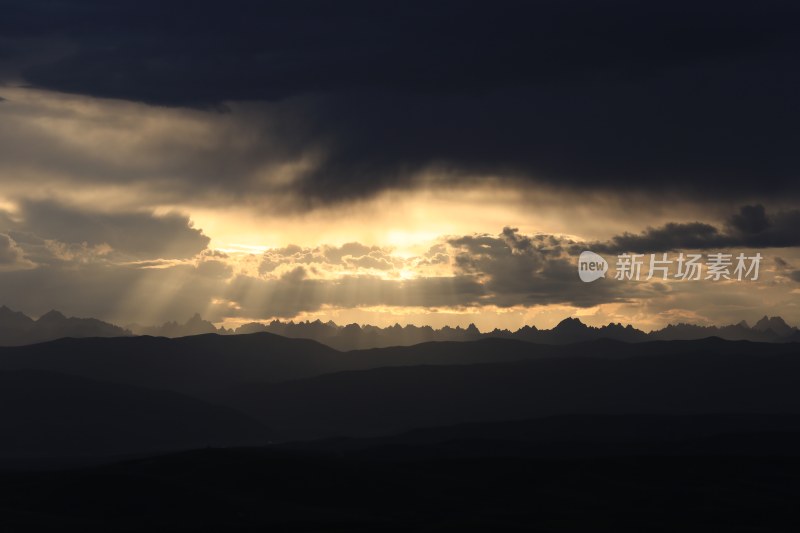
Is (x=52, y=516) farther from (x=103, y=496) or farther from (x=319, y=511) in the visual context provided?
(x=319, y=511)

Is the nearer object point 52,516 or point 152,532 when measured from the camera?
point 152,532

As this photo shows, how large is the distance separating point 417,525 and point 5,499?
280ft

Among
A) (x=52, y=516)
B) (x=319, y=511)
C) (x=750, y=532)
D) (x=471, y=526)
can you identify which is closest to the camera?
(x=471, y=526)

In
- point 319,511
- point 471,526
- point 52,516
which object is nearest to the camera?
point 471,526

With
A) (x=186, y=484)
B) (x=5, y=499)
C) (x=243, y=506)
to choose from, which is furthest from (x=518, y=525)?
(x=5, y=499)

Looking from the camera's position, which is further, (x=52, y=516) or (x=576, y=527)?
(x=52, y=516)

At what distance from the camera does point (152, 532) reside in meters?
155

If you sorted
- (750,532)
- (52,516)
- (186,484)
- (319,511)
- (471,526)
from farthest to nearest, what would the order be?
(186,484)
(319,511)
(52,516)
(750,532)
(471,526)

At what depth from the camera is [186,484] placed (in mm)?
195125

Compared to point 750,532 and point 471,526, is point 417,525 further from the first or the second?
point 750,532

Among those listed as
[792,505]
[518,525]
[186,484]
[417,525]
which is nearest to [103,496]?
[186,484]

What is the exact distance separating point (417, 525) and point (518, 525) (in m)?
15.3

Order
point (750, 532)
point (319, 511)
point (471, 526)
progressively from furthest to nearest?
1. point (319, 511)
2. point (750, 532)
3. point (471, 526)

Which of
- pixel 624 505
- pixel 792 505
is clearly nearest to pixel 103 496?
pixel 624 505
